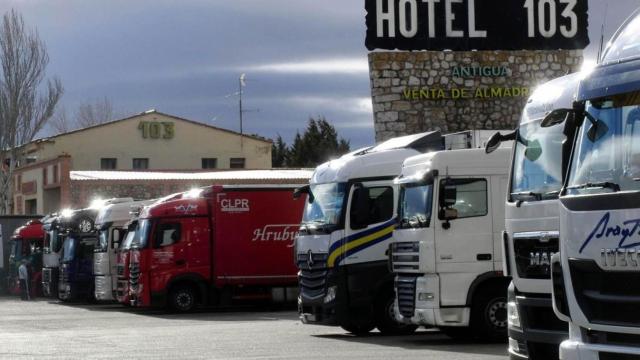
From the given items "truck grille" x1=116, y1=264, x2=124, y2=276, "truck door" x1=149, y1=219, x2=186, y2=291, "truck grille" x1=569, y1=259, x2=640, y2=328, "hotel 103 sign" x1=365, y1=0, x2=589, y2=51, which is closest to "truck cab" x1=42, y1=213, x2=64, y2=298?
"truck grille" x1=116, y1=264, x2=124, y2=276

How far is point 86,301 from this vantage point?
4125 centimetres

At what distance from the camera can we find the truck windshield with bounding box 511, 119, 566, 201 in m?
12.8

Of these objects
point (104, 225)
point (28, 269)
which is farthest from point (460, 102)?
point (28, 269)

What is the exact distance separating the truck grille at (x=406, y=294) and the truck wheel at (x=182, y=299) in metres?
13.6

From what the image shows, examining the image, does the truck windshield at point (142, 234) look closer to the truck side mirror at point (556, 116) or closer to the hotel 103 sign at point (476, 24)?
the hotel 103 sign at point (476, 24)

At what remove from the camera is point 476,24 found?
99.3ft

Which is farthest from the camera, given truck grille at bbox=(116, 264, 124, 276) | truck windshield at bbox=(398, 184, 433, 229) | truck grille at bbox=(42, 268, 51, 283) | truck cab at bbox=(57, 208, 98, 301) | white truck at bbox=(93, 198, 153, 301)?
truck grille at bbox=(42, 268, 51, 283)

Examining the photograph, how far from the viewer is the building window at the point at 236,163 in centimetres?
7138

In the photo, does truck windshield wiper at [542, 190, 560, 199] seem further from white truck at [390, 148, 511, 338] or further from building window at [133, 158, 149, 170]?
building window at [133, 158, 149, 170]

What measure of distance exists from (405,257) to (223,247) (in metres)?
13.6

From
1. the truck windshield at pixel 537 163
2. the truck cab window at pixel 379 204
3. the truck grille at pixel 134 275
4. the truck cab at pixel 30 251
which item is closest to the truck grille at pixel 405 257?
the truck cab window at pixel 379 204

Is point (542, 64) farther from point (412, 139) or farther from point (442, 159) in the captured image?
point (442, 159)

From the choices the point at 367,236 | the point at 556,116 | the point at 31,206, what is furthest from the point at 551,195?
the point at 31,206

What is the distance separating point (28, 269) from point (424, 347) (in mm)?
28801
